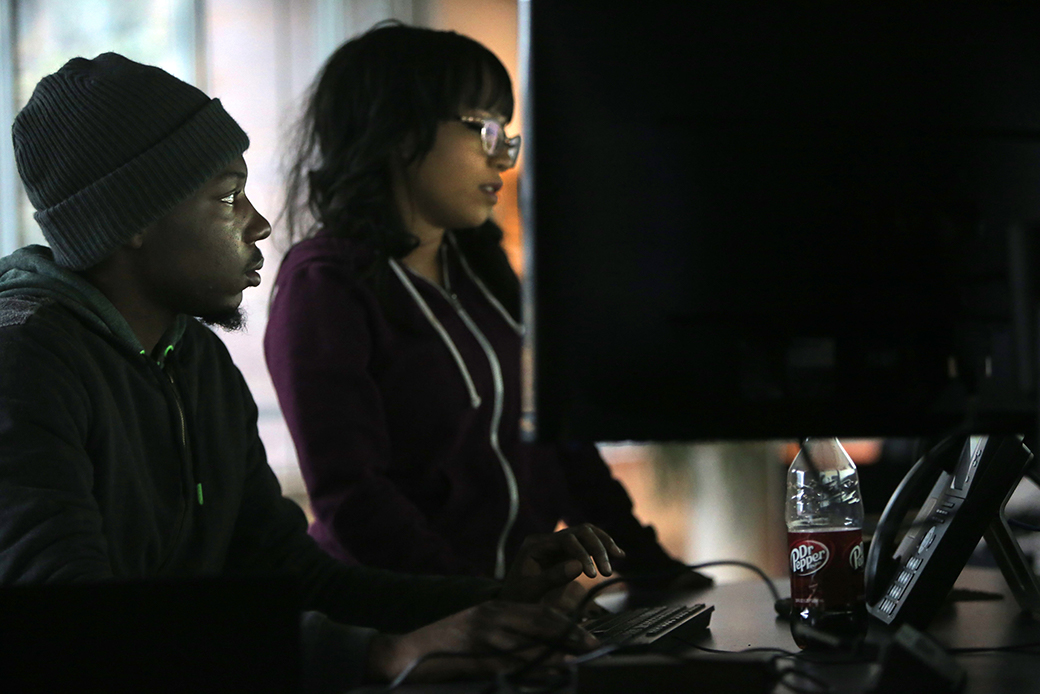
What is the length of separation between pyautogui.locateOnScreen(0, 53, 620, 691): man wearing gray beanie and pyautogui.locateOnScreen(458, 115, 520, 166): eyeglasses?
0.45 metres

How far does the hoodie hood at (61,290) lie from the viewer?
3.31ft

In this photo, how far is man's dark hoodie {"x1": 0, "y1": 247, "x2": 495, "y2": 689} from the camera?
2.73 ft

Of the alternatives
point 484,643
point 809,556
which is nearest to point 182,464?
point 484,643

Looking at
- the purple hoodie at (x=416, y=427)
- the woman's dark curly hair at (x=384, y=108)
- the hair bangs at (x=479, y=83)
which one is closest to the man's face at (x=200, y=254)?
the purple hoodie at (x=416, y=427)

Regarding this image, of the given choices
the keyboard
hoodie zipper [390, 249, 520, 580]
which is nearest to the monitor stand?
the keyboard

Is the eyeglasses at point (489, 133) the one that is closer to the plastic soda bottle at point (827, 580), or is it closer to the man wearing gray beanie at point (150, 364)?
the man wearing gray beanie at point (150, 364)

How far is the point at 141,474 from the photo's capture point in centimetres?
104

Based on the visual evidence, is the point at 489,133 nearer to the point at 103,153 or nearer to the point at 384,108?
the point at 384,108

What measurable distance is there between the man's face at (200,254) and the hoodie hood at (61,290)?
2.5 inches

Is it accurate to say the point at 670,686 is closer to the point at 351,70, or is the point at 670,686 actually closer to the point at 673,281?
the point at 673,281

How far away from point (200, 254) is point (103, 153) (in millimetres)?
147

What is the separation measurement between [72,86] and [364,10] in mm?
2536

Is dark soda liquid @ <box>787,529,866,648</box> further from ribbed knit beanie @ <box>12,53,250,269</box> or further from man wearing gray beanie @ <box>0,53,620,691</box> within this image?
ribbed knit beanie @ <box>12,53,250,269</box>

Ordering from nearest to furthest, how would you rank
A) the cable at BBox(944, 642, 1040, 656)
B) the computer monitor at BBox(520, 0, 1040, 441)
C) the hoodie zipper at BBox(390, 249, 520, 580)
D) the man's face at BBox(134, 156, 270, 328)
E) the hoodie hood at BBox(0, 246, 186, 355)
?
the computer monitor at BBox(520, 0, 1040, 441), the cable at BBox(944, 642, 1040, 656), the hoodie hood at BBox(0, 246, 186, 355), the man's face at BBox(134, 156, 270, 328), the hoodie zipper at BBox(390, 249, 520, 580)
